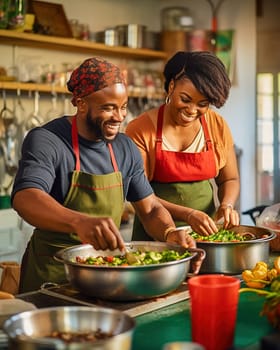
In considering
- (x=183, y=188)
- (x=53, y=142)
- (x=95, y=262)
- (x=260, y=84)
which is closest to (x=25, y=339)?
(x=95, y=262)

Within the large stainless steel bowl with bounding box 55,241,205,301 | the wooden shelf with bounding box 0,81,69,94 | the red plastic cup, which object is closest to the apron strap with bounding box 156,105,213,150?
the large stainless steel bowl with bounding box 55,241,205,301

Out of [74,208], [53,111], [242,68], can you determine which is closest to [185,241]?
[74,208]

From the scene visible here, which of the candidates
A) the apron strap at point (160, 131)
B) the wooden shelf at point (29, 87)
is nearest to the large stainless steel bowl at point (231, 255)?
the apron strap at point (160, 131)

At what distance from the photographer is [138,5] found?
18.7ft

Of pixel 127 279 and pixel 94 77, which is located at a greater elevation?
pixel 94 77

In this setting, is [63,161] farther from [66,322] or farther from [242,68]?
[242,68]

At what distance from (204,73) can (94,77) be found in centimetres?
62

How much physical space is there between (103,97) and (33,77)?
8.17 ft

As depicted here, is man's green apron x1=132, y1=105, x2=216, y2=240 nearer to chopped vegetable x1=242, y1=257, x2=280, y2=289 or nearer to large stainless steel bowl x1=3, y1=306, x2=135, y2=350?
chopped vegetable x1=242, y1=257, x2=280, y2=289

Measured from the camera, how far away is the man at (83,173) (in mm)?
2197

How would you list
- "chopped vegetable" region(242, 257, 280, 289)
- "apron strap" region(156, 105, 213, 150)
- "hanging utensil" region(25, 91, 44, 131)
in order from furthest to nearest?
1. "hanging utensil" region(25, 91, 44, 131)
2. "apron strap" region(156, 105, 213, 150)
3. "chopped vegetable" region(242, 257, 280, 289)

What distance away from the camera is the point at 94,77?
7.52 ft

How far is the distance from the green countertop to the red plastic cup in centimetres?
5

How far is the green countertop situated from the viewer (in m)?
1.65
